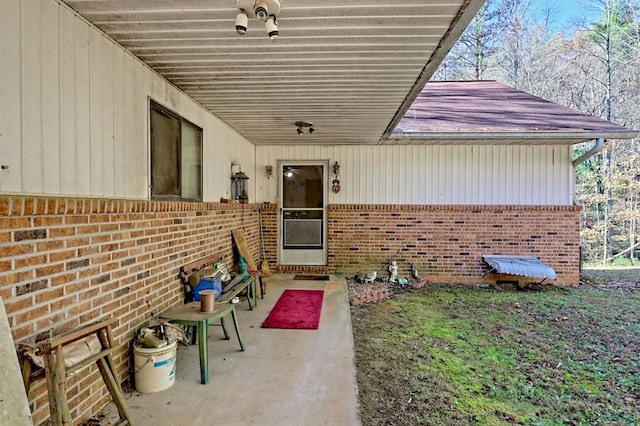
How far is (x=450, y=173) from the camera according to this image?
273 inches

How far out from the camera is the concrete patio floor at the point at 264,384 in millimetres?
2412

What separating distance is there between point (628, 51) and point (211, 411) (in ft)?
51.6

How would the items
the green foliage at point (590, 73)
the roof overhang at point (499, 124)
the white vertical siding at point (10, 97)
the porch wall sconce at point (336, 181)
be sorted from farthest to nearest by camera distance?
the green foliage at point (590, 73), the porch wall sconce at point (336, 181), the roof overhang at point (499, 124), the white vertical siding at point (10, 97)

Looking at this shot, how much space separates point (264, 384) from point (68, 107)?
8.09 feet

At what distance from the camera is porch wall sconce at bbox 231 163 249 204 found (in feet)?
18.9

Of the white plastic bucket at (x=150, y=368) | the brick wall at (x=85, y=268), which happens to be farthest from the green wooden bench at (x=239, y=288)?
the white plastic bucket at (x=150, y=368)

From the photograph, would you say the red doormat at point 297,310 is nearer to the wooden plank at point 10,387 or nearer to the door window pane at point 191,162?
the door window pane at point 191,162

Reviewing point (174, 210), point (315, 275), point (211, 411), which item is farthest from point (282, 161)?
point (211, 411)

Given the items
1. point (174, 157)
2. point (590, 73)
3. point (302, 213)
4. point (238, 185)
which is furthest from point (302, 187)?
Result: point (590, 73)

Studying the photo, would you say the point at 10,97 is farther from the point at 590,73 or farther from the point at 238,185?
the point at 590,73

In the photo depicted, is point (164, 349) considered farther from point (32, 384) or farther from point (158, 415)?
point (32, 384)

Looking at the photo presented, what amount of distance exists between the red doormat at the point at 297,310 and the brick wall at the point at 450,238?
5.47 feet

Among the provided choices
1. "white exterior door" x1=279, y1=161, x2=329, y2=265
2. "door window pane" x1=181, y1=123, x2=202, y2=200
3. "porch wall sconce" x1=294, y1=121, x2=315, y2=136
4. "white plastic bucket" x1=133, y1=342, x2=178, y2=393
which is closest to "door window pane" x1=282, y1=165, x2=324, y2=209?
"white exterior door" x1=279, y1=161, x2=329, y2=265

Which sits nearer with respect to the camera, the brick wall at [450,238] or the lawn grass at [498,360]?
the lawn grass at [498,360]
